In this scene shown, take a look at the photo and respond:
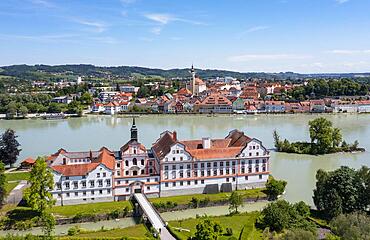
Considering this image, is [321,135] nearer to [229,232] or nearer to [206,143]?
[206,143]

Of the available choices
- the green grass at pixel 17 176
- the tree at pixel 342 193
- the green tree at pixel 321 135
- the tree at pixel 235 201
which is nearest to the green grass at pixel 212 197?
the tree at pixel 235 201

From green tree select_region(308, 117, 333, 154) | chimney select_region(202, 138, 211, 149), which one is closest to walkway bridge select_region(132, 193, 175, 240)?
chimney select_region(202, 138, 211, 149)

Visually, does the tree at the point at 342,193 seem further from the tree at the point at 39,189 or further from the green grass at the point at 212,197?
the tree at the point at 39,189

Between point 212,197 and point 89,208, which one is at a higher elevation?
point 212,197

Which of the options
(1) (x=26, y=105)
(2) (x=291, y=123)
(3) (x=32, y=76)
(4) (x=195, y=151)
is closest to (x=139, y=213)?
(4) (x=195, y=151)

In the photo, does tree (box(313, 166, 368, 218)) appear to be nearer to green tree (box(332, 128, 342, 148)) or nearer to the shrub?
the shrub

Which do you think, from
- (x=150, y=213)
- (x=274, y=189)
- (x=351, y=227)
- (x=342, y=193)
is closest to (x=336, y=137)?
(x=274, y=189)
